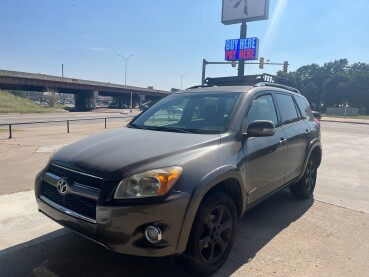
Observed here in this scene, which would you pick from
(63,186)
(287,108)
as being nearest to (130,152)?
(63,186)

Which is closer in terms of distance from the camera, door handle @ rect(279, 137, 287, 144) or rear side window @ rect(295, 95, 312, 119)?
door handle @ rect(279, 137, 287, 144)

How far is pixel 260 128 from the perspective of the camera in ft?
11.0

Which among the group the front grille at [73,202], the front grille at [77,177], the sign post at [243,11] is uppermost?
the sign post at [243,11]

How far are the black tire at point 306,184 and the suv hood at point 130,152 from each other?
2.57 m

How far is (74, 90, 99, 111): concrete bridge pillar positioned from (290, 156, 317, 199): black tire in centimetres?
7029

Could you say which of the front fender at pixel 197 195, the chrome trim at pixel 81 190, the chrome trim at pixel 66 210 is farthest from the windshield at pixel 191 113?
the chrome trim at pixel 66 210

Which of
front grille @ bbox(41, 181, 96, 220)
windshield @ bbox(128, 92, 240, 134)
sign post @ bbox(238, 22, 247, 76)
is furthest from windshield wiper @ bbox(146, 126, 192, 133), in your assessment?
sign post @ bbox(238, 22, 247, 76)

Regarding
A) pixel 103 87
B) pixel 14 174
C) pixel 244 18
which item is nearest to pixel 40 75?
pixel 103 87

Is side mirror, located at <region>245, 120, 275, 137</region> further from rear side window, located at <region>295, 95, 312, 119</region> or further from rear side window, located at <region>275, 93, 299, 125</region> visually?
rear side window, located at <region>295, 95, 312, 119</region>

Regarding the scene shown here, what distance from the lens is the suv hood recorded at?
264 centimetres

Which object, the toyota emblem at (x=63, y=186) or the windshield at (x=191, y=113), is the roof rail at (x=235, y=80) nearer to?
the windshield at (x=191, y=113)

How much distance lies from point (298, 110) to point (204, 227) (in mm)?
3096

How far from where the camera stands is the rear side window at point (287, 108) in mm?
4539

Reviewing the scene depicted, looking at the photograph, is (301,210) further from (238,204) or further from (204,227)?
(204,227)
